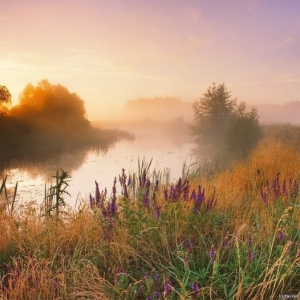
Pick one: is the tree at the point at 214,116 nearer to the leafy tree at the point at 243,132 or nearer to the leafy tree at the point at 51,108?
the leafy tree at the point at 243,132

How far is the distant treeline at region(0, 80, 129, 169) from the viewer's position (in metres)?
30.6

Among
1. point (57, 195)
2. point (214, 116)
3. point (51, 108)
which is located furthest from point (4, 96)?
point (57, 195)

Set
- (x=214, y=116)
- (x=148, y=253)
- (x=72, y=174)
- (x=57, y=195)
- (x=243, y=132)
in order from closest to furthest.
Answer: (x=148, y=253) < (x=57, y=195) < (x=72, y=174) < (x=243, y=132) < (x=214, y=116)

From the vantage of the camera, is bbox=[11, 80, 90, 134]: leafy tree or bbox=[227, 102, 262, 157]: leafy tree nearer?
bbox=[227, 102, 262, 157]: leafy tree

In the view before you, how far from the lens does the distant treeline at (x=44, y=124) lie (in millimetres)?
30609

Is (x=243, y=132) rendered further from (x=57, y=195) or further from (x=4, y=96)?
(x=57, y=195)

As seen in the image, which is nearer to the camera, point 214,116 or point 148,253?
point 148,253

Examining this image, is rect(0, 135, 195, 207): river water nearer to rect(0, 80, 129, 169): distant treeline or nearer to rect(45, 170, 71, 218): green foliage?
rect(0, 80, 129, 169): distant treeline

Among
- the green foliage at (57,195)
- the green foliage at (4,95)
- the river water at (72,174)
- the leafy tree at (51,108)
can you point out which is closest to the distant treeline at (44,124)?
the leafy tree at (51,108)

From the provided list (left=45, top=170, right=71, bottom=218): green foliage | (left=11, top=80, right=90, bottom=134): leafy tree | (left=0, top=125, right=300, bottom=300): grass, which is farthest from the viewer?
(left=11, top=80, right=90, bottom=134): leafy tree

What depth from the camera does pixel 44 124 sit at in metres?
36.9

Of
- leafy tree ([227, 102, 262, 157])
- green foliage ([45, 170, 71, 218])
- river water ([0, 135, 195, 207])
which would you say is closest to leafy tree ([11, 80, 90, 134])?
river water ([0, 135, 195, 207])

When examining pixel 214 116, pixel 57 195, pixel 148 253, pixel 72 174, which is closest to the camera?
pixel 148 253

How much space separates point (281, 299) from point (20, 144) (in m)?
31.3
